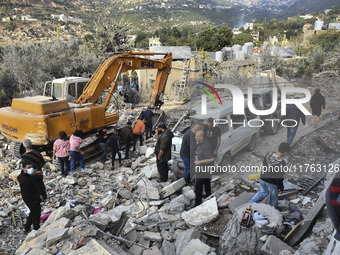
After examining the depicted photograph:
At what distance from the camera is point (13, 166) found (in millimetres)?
9305

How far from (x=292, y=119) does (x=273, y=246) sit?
3.80 metres

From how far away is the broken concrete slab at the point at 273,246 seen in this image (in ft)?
12.4

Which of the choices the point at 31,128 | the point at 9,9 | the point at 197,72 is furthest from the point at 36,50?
the point at 9,9

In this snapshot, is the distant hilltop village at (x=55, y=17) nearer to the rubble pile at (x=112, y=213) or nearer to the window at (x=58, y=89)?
the window at (x=58, y=89)

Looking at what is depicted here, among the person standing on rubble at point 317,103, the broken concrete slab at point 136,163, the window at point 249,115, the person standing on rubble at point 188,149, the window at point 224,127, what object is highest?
the person standing on rubble at point 317,103

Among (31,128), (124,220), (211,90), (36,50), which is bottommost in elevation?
(124,220)

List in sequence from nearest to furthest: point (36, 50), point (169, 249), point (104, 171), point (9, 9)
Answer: point (169, 249)
point (104, 171)
point (36, 50)
point (9, 9)

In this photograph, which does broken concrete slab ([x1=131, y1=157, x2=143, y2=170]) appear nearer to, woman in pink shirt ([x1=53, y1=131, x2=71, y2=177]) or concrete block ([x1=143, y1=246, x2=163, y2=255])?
woman in pink shirt ([x1=53, y1=131, x2=71, y2=177])

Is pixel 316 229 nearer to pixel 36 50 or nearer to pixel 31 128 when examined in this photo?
pixel 31 128

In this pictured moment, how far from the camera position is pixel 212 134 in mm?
6406

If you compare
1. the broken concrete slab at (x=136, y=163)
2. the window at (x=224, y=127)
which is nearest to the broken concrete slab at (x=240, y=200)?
the window at (x=224, y=127)

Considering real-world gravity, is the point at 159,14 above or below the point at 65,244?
above

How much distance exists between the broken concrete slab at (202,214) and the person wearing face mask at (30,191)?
295cm

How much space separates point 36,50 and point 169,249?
18250mm
